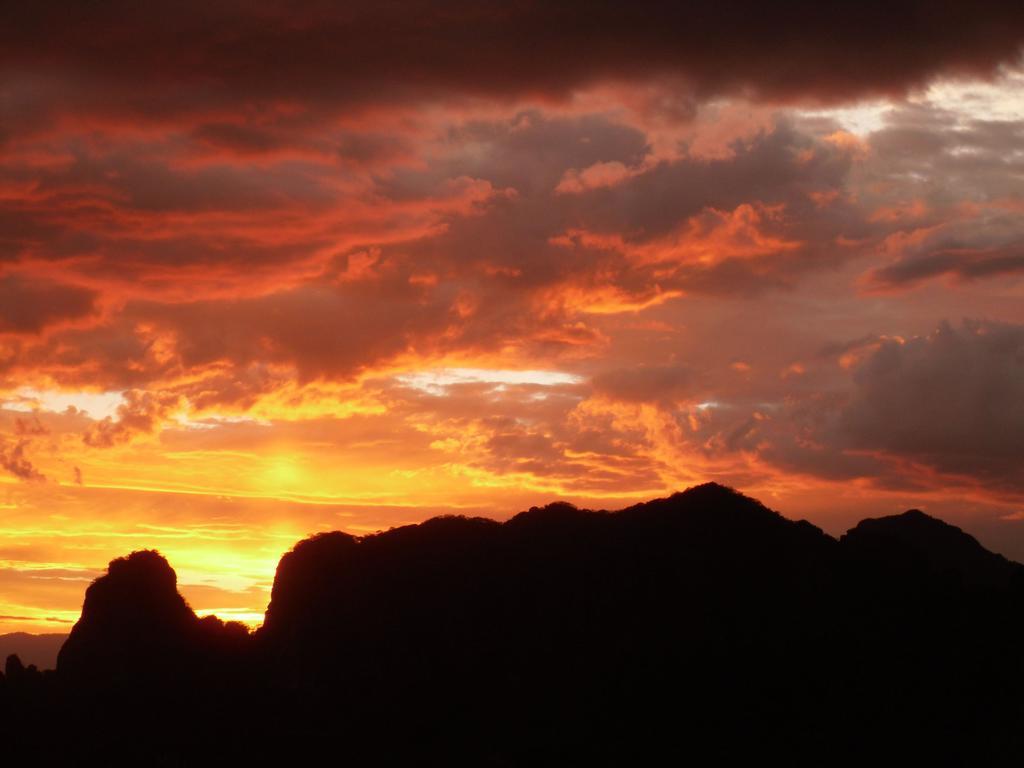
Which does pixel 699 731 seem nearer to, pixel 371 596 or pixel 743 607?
pixel 743 607

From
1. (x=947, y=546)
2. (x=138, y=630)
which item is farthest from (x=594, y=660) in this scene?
(x=947, y=546)

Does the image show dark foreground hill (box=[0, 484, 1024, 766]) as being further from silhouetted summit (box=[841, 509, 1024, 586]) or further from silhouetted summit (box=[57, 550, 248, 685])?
silhouetted summit (box=[841, 509, 1024, 586])

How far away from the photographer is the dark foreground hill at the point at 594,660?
Result: 70.3 meters

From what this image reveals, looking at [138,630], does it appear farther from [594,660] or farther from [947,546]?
[947,546]

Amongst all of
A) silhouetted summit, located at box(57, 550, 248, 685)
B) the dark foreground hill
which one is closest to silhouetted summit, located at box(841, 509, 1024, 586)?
the dark foreground hill

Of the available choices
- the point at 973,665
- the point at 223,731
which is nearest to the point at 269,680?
the point at 223,731

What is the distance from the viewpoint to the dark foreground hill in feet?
231

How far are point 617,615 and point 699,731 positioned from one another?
31.1 ft

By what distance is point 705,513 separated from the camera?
8288 centimetres

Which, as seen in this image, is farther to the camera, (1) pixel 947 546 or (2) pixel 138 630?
(1) pixel 947 546

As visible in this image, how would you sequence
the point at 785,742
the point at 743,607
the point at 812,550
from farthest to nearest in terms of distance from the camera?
the point at 812,550
the point at 743,607
the point at 785,742

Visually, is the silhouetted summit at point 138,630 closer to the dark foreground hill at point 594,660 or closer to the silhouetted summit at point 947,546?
the dark foreground hill at point 594,660

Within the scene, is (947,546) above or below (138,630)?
above

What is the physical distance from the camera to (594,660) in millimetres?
73688
